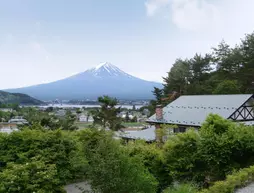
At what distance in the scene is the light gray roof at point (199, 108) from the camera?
52.6 feet

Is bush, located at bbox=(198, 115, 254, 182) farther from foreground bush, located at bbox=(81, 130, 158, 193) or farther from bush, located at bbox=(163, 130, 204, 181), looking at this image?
foreground bush, located at bbox=(81, 130, 158, 193)

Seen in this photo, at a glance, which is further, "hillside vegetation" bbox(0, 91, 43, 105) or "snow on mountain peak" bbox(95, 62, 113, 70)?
"snow on mountain peak" bbox(95, 62, 113, 70)

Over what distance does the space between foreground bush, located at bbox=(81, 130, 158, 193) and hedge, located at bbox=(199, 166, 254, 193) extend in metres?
1.62

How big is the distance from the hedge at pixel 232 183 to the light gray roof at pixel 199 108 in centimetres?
833

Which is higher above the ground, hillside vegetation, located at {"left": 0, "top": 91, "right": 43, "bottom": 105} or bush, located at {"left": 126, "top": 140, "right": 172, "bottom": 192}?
hillside vegetation, located at {"left": 0, "top": 91, "right": 43, "bottom": 105}

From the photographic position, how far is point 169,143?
9.69 meters

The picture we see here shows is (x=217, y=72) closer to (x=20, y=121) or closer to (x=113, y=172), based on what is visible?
(x=20, y=121)

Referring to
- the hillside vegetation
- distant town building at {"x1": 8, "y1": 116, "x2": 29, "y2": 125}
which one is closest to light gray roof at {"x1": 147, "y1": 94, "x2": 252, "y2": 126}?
distant town building at {"x1": 8, "y1": 116, "x2": 29, "y2": 125}

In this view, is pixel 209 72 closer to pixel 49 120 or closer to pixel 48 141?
pixel 49 120

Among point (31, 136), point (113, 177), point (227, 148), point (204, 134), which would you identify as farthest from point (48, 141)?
point (227, 148)

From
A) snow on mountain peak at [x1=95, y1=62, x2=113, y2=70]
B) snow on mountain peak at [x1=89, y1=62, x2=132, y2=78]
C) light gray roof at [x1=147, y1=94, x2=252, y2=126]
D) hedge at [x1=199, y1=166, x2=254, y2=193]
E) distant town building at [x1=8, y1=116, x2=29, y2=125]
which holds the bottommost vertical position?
distant town building at [x1=8, y1=116, x2=29, y2=125]

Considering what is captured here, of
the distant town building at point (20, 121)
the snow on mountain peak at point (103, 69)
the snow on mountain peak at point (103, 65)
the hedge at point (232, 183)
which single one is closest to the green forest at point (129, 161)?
the hedge at point (232, 183)

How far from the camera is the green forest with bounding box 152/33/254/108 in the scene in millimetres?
28078

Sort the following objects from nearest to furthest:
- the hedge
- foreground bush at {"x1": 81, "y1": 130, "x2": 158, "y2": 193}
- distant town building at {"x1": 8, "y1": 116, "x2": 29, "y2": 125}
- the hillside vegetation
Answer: the hedge
foreground bush at {"x1": 81, "y1": 130, "x2": 158, "y2": 193}
distant town building at {"x1": 8, "y1": 116, "x2": 29, "y2": 125}
the hillside vegetation
